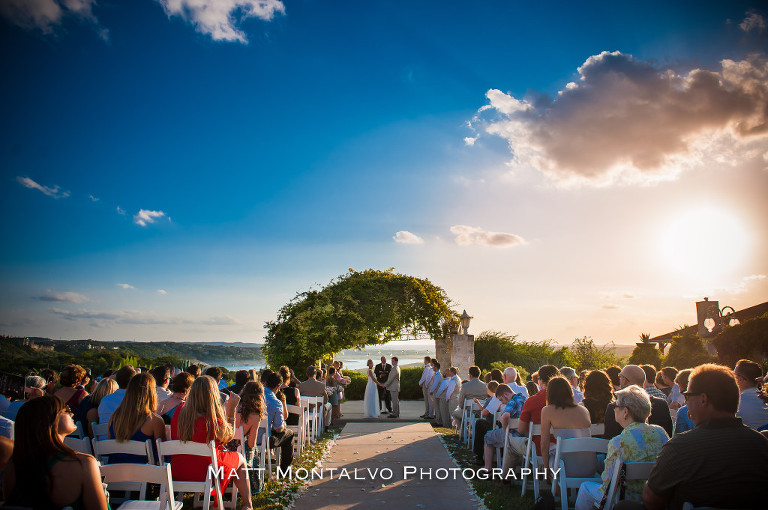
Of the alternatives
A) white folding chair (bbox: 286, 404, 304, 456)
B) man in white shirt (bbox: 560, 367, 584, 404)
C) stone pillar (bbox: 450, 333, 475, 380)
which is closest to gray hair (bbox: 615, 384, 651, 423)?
man in white shirt (bbox: 560, 367, 584, 404)

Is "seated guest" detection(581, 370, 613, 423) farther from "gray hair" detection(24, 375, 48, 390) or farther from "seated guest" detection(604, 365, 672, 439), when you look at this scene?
"gray hair" detection(24, 375, 48, 390)

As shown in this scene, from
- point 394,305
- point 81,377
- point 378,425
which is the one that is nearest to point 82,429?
point 81,377

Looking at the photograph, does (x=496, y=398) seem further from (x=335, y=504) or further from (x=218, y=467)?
(x=218, y=467)

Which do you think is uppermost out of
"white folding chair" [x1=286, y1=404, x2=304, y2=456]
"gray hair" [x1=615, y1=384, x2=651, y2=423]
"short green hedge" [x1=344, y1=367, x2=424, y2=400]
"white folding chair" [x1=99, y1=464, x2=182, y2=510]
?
"gray hair" [x1=615, y1=384, x2=651, y2=423]

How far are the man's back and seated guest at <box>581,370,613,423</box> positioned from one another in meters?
2.91

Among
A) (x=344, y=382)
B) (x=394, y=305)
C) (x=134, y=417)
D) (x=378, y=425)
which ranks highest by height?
(x=394, y=305)

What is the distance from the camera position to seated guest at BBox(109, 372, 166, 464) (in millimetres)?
4285

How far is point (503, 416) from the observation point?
21.1 feet

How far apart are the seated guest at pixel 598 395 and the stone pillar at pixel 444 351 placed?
34.0 feet

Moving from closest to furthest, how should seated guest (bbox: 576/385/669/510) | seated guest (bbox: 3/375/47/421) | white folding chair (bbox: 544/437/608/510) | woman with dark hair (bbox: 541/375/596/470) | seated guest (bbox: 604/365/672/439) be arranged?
seated guest (bbox: 576/385/669/510)
white folding chair (bbox: 544/437/608/510)
seated guest (bbox: 604/365/672/439)
woman with dark hair (bbox: 541/375/596/470)
seated guest (bbox: 3/375/47/421)

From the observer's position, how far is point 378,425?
12211 mm

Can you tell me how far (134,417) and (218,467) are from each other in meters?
0.91

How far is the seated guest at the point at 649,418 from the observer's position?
484 centimetres

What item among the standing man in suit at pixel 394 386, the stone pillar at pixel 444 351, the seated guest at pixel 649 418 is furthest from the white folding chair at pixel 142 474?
the stone pillar at pixel 444 351
